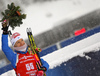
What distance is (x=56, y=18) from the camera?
5.02 metres

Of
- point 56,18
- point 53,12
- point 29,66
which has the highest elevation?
point 53,12

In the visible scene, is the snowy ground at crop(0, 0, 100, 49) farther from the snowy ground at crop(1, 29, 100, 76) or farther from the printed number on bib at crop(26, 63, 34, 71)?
the printed number on bib at crop(26, 63, 34, 71)

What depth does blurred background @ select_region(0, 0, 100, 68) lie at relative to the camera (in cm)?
444

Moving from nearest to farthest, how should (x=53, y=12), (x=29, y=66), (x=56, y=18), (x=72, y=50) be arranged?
1. (x=29, y=66)
2. (x=72, y=50)
3. (x=56, y=18)
4. (x=53, y=12)

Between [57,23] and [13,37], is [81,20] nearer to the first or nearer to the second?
[57,23]

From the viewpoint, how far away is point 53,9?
5227mm

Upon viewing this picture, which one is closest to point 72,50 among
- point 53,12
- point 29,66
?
point 29,66

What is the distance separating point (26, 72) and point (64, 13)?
337cm

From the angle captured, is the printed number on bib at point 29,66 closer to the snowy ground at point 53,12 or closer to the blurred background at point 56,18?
the blurred background at point 56,18

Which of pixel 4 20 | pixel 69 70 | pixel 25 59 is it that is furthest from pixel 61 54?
pixel 4 20

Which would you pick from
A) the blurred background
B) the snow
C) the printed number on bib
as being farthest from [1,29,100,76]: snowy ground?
the printed number on bib

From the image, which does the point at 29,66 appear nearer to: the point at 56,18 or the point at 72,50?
the point at 72,50

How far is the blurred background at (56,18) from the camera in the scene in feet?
14.6

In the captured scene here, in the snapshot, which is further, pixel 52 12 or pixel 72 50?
pixel 52 12
